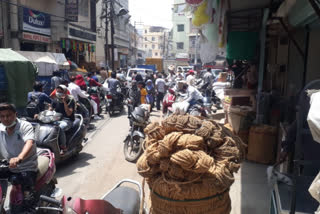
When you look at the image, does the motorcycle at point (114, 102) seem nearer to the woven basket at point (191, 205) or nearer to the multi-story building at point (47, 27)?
the multi-story building at point (47, 27)

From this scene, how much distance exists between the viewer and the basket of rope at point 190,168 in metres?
2.07

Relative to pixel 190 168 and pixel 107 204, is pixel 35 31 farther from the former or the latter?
pixel 190 168

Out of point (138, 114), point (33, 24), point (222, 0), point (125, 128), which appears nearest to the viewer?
point (222, 0)

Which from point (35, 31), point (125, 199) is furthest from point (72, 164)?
point (35, 31)

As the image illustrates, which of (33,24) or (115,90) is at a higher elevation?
(33,24)

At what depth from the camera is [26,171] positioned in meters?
3.21

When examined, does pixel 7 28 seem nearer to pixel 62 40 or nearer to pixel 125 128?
pixel 62 40

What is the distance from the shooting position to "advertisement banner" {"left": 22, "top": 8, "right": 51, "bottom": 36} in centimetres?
1495

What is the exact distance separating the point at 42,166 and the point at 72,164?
2.45m

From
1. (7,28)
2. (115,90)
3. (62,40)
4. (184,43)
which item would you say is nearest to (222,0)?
A: (115,90)

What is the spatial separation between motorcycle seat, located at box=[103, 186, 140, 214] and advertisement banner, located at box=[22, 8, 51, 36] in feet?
46.6

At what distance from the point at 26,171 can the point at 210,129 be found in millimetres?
2165

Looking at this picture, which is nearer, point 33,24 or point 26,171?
point 26,171

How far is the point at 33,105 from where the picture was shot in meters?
6.65
